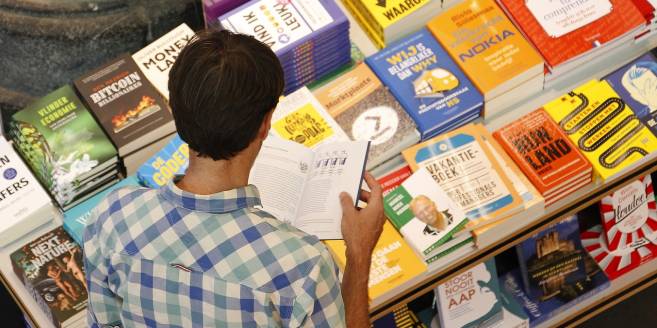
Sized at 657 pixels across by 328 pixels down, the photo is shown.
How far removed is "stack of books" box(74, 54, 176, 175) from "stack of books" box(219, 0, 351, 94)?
0.36m

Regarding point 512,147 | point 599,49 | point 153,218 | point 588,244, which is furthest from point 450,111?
point 153,218

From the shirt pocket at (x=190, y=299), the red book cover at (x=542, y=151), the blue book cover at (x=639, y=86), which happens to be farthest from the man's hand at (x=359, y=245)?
the blue book cover at (x=639, y=86)

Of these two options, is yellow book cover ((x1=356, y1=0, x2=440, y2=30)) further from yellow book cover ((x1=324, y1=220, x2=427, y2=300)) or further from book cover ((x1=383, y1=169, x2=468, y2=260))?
yellow book cover ((x1=324, y1=220, x2=427, y2=300))

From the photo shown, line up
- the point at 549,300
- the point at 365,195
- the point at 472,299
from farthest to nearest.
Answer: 1. the point at 549,300
2. the point at 472,299
3. the point at 365,195

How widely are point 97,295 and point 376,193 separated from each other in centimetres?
80

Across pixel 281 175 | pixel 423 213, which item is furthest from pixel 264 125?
pixel 423 213

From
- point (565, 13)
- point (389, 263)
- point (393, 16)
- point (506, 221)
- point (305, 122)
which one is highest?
point (393, 16)

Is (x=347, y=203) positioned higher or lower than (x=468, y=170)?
higher

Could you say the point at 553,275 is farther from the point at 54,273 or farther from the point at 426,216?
the point at 54,273

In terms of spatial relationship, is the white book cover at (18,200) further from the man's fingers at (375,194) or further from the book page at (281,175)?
the man's fingers at (375,194)

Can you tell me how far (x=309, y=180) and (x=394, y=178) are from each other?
42 centimetres

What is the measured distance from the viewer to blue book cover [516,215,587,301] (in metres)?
3.78

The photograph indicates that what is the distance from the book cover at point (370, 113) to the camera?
327 centimetres

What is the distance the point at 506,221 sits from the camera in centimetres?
317
